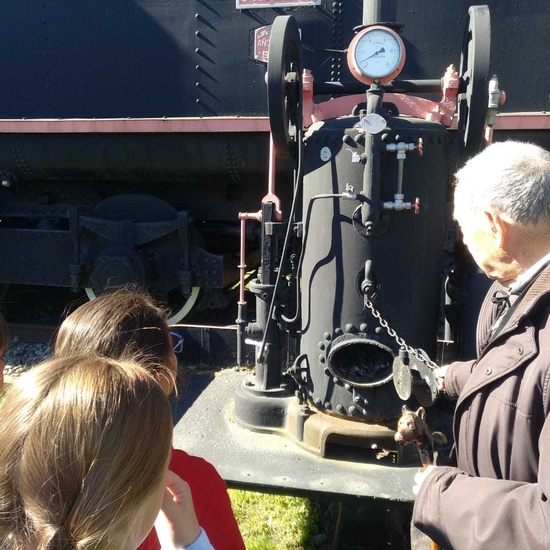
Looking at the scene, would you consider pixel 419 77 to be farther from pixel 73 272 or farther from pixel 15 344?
pixel 15 344

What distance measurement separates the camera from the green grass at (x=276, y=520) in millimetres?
2887

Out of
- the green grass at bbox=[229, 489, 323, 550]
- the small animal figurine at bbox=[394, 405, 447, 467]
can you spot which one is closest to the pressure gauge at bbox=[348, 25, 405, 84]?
the small animal figurine at bbox=[394, 405, 447, 467]

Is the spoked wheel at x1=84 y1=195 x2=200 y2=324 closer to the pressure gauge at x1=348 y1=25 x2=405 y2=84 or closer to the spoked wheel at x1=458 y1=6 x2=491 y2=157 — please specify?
the pressure gauge at x1=348 y1=25 x2=405 y2=84

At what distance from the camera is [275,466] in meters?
2.75

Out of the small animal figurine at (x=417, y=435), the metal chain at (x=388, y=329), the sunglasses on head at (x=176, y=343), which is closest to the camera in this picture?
the small animal figurine at (x=417, y=435)

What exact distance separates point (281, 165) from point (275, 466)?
2.43m

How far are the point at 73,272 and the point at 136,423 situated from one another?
13.6 ft

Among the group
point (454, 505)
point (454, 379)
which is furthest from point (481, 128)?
point (454, 505)

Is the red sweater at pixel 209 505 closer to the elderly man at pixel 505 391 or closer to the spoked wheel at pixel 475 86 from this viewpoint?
the elderly man at pixel 505 391

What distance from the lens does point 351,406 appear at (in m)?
2.78

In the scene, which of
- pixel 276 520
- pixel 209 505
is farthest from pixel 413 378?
pixel 209 505

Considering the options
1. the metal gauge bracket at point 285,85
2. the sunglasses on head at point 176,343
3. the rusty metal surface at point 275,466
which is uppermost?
the metal gauge bracket at point 285,85

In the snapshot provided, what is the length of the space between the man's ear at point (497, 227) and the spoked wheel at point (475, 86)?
3.98ft

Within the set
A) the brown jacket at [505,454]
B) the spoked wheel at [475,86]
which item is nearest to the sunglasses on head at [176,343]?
the brown jacket at [505,454]
